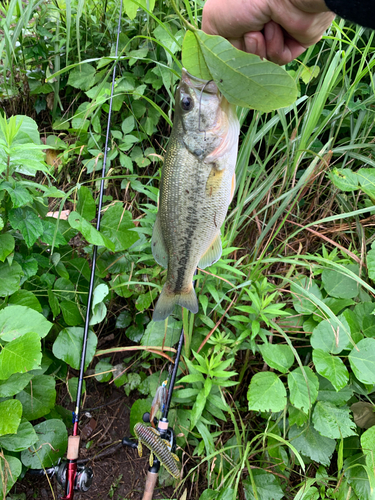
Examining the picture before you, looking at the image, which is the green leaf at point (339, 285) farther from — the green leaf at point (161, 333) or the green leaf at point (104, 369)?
the green leaf at point (104, 369)

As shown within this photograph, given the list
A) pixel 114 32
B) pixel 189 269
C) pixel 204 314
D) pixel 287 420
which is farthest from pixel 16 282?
pixel 114 32

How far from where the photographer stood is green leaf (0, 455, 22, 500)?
1.45 metres

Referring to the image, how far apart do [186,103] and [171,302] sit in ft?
2.71

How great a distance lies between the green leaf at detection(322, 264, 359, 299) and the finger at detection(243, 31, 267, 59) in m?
1.20

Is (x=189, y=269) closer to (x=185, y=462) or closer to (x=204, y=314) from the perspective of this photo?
(x=204, y=314)

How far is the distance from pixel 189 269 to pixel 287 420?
3.51 feet

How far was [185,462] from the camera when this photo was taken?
179 centimetres

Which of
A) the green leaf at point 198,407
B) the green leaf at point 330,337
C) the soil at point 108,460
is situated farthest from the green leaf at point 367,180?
the soil at point 108,460

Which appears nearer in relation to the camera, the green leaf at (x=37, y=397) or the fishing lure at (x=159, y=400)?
Answer: the fishing lure at (x=159, y=400)

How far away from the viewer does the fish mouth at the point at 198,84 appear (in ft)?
3.49

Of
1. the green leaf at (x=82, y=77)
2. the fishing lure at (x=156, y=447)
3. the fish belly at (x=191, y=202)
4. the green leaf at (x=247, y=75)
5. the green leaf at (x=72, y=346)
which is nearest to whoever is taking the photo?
the green leaf at (x=247, y=75)

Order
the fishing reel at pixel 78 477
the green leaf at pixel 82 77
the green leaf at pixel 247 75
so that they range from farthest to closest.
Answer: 1. the green leaf at pixel 82 77
2. the fishing reel at pixel 78 477
3. the green leaf at pixel 247 75

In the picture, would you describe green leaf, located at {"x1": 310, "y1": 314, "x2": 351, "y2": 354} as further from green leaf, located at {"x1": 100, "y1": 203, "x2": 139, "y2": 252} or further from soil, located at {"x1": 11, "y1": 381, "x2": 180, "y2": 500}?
soil, located at {"x1": 11, "y1": 381, "x2": 180, "y2": 500}

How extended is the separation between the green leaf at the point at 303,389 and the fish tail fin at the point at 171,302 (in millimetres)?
639
